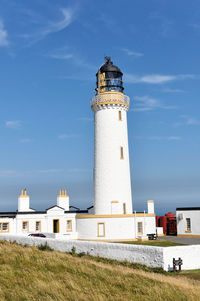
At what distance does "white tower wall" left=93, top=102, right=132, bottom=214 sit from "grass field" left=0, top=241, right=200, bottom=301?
14122 mm

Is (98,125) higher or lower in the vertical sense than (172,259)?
higher

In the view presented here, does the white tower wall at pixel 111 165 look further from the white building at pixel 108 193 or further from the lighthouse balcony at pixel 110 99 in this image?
the lighthouse balcony at pixel 110 99

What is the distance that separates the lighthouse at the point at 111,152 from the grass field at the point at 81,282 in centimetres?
1416

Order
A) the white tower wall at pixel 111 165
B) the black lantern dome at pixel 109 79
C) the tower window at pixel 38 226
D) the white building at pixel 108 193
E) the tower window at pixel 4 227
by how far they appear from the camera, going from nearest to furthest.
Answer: the white building at pixel 108 193 → the white tower wall at pixel 111 165 → the tower window at pixel 4 227 → the tower window at pixel 38 226 → the black lantern dome at pixel 109 79

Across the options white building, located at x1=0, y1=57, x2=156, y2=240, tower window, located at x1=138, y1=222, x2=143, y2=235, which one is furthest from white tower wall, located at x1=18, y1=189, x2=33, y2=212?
tower window, located at x1=138, y1=222, x2=143, y2=235

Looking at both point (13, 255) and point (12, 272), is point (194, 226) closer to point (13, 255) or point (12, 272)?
point (13, 255)

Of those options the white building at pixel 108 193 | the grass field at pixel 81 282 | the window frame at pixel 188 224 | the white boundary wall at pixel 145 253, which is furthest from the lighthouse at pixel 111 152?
the grass field at pixel 81 282

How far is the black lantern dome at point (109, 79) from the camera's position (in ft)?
116

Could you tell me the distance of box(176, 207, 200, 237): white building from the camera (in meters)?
34.2

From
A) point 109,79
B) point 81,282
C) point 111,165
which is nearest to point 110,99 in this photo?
point 109,79

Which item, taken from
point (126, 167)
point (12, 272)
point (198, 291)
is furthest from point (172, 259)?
point (126, 167)

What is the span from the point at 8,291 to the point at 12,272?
2.94 metres

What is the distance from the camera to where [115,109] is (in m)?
34.7

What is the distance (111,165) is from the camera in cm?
3366
